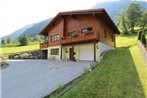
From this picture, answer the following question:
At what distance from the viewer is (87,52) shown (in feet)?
95.1

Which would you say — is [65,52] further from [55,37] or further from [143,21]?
[143,21]

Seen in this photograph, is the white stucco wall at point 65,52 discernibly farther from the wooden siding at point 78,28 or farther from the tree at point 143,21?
the tree at point 143,21

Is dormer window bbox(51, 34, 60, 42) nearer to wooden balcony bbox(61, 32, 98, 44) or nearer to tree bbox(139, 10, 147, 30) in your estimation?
wooden balcony bbox(61, 32, 98, 44)

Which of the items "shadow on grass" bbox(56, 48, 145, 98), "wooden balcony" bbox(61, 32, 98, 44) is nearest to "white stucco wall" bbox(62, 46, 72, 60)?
"wooden balcony" bbox(61, 32, 98, 44)

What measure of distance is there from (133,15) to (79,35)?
156ft

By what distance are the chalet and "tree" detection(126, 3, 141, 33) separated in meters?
35.8

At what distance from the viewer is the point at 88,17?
29.2 m

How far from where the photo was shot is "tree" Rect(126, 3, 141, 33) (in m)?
71.1

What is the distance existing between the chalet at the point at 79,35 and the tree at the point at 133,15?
35.8 meters

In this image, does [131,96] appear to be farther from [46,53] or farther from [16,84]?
[46,53]

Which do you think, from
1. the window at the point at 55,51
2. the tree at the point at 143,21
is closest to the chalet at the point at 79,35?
the window at the point at 55,51

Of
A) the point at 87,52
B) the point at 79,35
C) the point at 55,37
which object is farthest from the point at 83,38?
the point at 55,37

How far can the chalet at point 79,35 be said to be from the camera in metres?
27.2

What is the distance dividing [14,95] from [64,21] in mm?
23334
